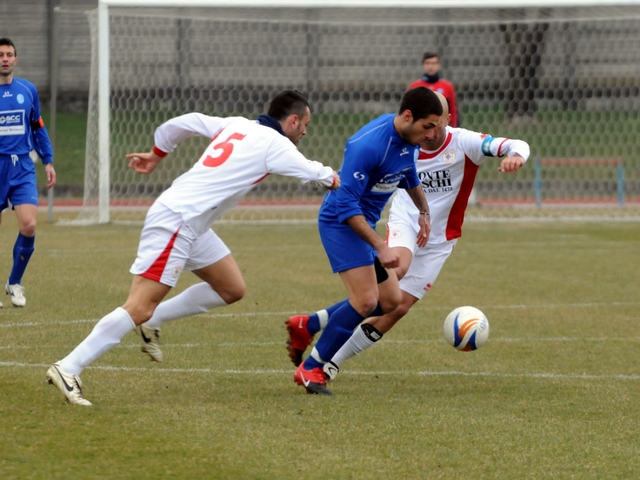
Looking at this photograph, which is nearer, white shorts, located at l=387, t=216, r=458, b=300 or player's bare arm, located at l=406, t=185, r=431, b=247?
player's bare arm, located at l=406, t=185, r=431, b=247

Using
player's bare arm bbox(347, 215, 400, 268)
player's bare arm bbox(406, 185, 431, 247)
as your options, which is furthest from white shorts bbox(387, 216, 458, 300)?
player's bare arm bbox(347, 215, 400, 268)

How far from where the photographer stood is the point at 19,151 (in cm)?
964

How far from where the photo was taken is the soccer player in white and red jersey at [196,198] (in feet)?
17.9

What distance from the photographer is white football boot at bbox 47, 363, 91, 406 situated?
5.40m

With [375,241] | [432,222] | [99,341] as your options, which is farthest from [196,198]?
[432,222]

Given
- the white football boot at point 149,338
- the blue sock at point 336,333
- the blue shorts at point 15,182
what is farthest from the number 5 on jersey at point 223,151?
the blue shorts at point 15,182

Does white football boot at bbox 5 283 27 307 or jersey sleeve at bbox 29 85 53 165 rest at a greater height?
jersey sleeve at bbox 29 85 53 165

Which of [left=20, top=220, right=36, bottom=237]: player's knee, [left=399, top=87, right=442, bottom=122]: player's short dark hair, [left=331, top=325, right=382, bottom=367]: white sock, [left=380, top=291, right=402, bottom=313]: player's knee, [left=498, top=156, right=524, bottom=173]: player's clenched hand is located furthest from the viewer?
[left=20, top=220, right=36, bottom=237]: player's knee

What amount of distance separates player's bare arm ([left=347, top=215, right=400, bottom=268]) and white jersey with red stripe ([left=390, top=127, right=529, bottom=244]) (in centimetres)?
135

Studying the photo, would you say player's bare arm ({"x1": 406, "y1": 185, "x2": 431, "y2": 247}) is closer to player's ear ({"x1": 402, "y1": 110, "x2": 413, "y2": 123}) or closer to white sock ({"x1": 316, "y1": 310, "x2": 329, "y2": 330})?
player's ear ({"x1": 402, "y1": 110, "x2": 413, "y2": 123})

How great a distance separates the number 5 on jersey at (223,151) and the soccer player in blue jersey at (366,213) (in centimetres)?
70

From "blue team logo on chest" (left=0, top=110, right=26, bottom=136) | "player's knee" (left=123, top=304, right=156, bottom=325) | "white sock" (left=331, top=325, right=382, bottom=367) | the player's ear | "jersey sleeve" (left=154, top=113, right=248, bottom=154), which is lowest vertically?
"white sock" (left=331, top=325, right=382, bottom=367)

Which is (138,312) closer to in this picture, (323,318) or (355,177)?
(355,177)

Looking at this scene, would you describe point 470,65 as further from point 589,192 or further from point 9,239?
point 9,239
